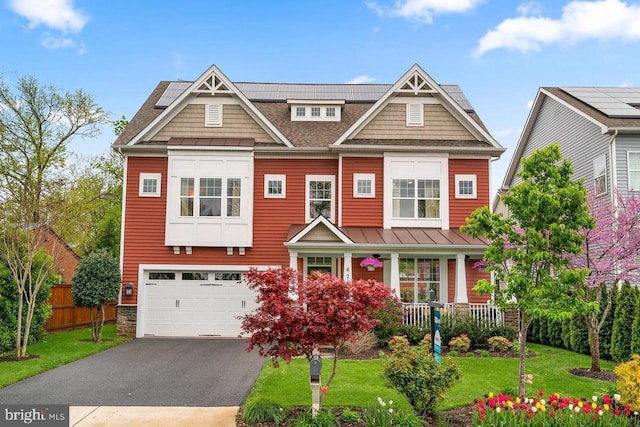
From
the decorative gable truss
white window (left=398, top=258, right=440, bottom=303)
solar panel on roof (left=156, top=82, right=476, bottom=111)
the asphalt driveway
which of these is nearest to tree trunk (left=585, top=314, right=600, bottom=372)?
white window (left=398, top=258, right=440, bottom=303)

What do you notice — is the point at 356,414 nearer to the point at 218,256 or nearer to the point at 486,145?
the point at 218,256

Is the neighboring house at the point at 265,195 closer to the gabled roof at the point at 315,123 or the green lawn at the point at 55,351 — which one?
the gabled roof at the point at 315,123

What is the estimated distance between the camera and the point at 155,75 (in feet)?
76.6

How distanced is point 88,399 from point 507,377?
7.94m

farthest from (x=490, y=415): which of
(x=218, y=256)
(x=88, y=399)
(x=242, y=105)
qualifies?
(x=242, y=105)

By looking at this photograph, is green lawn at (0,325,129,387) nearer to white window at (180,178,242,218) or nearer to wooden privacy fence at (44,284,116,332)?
wooden privacy fence at (44,284,116,332)

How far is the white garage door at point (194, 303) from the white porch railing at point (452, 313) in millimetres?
5410

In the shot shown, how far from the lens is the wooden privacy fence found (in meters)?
18.2

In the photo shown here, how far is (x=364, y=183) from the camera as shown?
58.3 ft

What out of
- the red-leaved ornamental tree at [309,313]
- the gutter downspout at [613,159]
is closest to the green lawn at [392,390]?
the red-leaved ornamental tree at [309,313]

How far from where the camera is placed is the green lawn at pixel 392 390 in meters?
8.46

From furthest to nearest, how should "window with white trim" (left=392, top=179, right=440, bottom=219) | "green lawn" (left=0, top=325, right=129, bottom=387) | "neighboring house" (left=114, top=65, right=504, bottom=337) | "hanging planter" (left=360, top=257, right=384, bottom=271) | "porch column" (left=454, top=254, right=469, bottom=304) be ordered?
"window with white trim" (left=392, top=179, right=440, bottom=219) < "neighboring house" (left=114, top=65, right=504, bottom=337) < "hanging planter" (left=360, top=257, right=384, bottom=271) < "porch column" (left=454, top=254, right=469, bottom=304) < "green lawn" (left=0, top=325, right=129, bottom=387)

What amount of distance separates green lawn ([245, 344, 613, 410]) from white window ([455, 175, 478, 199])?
21.2ft

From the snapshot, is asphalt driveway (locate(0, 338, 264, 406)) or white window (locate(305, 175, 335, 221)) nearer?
asphalt driveway (locate(0, 338, 264, 406))
